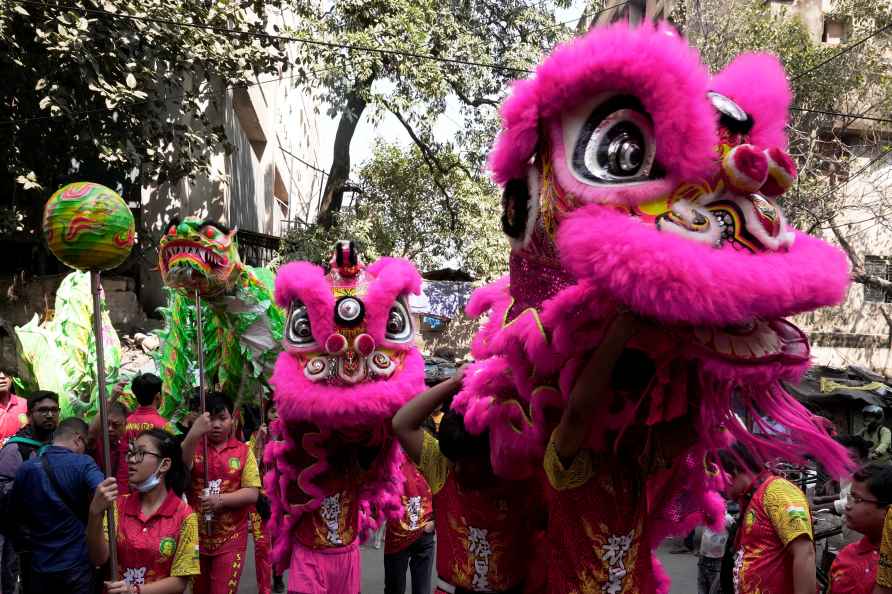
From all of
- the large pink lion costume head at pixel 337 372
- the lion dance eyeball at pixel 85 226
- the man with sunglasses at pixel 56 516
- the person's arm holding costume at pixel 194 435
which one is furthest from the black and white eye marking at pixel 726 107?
the man with sunglasses at pixel 56 516

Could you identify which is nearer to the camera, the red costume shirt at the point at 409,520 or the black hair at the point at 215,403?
the black hair at the point at 215,403

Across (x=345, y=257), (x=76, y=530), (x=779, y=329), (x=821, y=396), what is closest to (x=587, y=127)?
(x=779, y=329)

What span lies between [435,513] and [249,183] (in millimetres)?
14818

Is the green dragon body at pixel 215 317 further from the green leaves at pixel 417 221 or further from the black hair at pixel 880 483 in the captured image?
the green leaves at pixel 417 221

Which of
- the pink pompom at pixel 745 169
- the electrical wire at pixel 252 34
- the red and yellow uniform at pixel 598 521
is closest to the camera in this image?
the pink pompom at pixel 745 169

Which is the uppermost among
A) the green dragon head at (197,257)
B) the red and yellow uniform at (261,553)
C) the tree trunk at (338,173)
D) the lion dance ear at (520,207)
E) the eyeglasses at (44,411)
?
the tree trunk at (338,173)

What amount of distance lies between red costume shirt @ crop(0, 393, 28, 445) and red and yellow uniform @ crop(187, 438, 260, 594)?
1712 mm

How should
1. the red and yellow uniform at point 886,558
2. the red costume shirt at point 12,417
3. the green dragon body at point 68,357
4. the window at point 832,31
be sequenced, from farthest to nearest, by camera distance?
the window at point 832,31, the green dragon body at point 68,357, the red costume shirt at point 12,417, the red and yellow uniform at point 886,558

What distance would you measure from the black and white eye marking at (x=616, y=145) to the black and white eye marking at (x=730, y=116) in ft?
0.65

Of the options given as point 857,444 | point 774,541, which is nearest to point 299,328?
point 774,541

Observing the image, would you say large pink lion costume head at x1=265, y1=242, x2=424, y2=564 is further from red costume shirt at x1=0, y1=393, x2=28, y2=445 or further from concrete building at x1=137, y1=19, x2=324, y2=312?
concrete building at x1=137, y1=19, x2=324, y2=312

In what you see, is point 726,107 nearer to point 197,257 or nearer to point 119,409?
point 197,257

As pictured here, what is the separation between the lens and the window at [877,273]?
46.6 feet

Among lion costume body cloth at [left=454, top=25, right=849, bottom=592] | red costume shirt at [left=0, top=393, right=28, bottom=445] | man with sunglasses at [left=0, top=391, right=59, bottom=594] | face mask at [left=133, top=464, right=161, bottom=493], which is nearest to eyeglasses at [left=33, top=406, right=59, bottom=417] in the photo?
man with sunglasses at [left=0, top=391, right=59, bottom=594]
